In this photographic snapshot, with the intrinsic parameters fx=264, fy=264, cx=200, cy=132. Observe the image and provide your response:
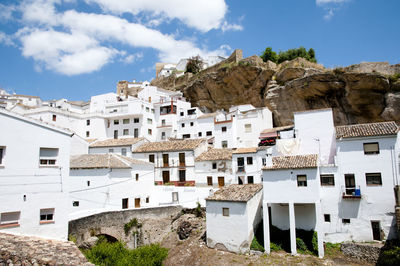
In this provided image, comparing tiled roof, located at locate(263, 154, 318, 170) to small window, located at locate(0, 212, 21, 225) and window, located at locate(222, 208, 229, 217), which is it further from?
small window, located at locate(0, 212, 21, 225)

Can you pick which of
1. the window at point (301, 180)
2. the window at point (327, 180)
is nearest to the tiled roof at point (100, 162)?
the window at point (301, 180)

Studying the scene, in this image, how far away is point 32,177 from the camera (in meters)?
14.4

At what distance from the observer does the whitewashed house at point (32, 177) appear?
44.4 ft

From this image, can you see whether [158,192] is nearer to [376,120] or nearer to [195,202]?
[195,202]

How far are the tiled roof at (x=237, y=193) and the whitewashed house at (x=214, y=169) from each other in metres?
5.60

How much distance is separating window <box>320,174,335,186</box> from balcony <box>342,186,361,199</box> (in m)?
0.85

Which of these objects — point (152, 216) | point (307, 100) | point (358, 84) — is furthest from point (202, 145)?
point (358, 84)

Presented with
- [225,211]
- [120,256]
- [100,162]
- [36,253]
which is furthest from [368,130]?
[100,162]

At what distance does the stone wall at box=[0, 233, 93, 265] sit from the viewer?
923 centimetres

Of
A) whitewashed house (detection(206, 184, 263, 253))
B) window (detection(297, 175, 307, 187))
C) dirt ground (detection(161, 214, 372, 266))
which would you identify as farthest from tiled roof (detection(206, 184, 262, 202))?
dirt ground (detection(161, 214, 372, 266))

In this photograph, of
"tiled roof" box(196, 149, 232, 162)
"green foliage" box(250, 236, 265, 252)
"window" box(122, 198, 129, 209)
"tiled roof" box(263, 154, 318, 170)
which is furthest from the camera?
"tiled roof" box(196, 149, 232, 162)

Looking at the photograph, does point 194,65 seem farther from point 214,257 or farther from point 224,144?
point 214,257

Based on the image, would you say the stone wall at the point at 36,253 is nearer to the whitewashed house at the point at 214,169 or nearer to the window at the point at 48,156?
the window at the point at 48,156

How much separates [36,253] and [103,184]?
14.5 metres
